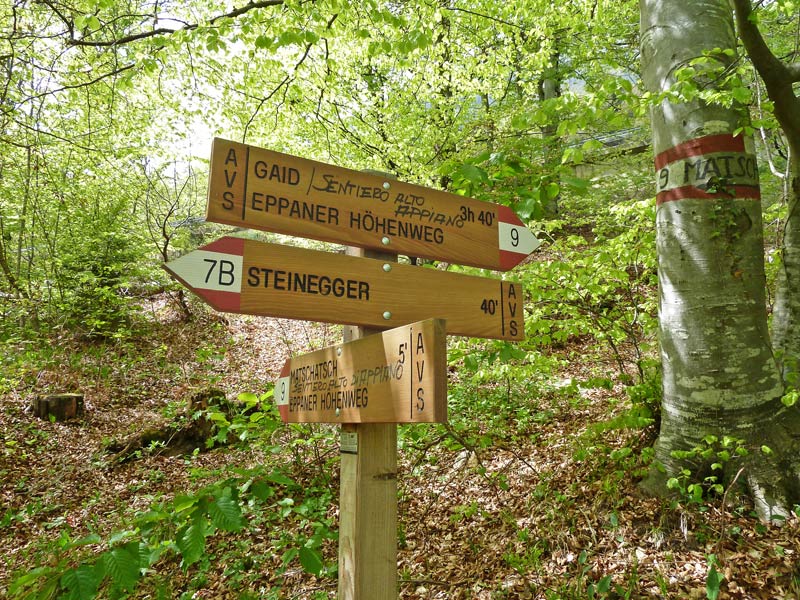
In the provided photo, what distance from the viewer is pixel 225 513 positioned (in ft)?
5.23

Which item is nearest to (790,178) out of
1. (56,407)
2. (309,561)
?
(309,561)

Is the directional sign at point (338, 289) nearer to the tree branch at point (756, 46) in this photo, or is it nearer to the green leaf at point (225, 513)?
the green leaf at point (225, 513)

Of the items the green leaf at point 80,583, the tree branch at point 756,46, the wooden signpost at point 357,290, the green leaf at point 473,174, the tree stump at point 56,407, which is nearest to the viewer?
the green leaf at point 80,583

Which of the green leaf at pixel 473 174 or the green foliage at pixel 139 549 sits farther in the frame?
the green leaf at pixel 473 174

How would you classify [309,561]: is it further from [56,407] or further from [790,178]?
[56,407]

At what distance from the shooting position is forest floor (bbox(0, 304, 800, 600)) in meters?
2.63

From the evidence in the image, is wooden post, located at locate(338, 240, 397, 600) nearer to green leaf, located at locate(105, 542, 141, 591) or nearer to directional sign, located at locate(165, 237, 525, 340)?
directional sign, located at locate(165, 237, 525, 340)

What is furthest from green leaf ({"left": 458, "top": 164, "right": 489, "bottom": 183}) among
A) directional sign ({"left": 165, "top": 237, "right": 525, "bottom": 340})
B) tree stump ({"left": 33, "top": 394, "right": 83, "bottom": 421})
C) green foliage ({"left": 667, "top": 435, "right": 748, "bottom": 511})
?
tree stump ({"left": 33, "top": 394, "right": 83, "bottom": 421})

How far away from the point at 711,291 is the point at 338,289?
243cm

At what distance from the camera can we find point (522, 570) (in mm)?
2910

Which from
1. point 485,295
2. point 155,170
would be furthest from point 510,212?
point 155,170

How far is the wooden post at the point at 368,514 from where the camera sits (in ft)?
5.74

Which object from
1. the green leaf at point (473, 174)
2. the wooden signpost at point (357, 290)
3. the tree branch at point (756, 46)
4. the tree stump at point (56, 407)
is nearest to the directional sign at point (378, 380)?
the wooden signpost at point (357, 290)

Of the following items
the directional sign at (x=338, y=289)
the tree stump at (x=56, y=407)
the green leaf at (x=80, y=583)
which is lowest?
the green leaf at (x=80, y=583)
